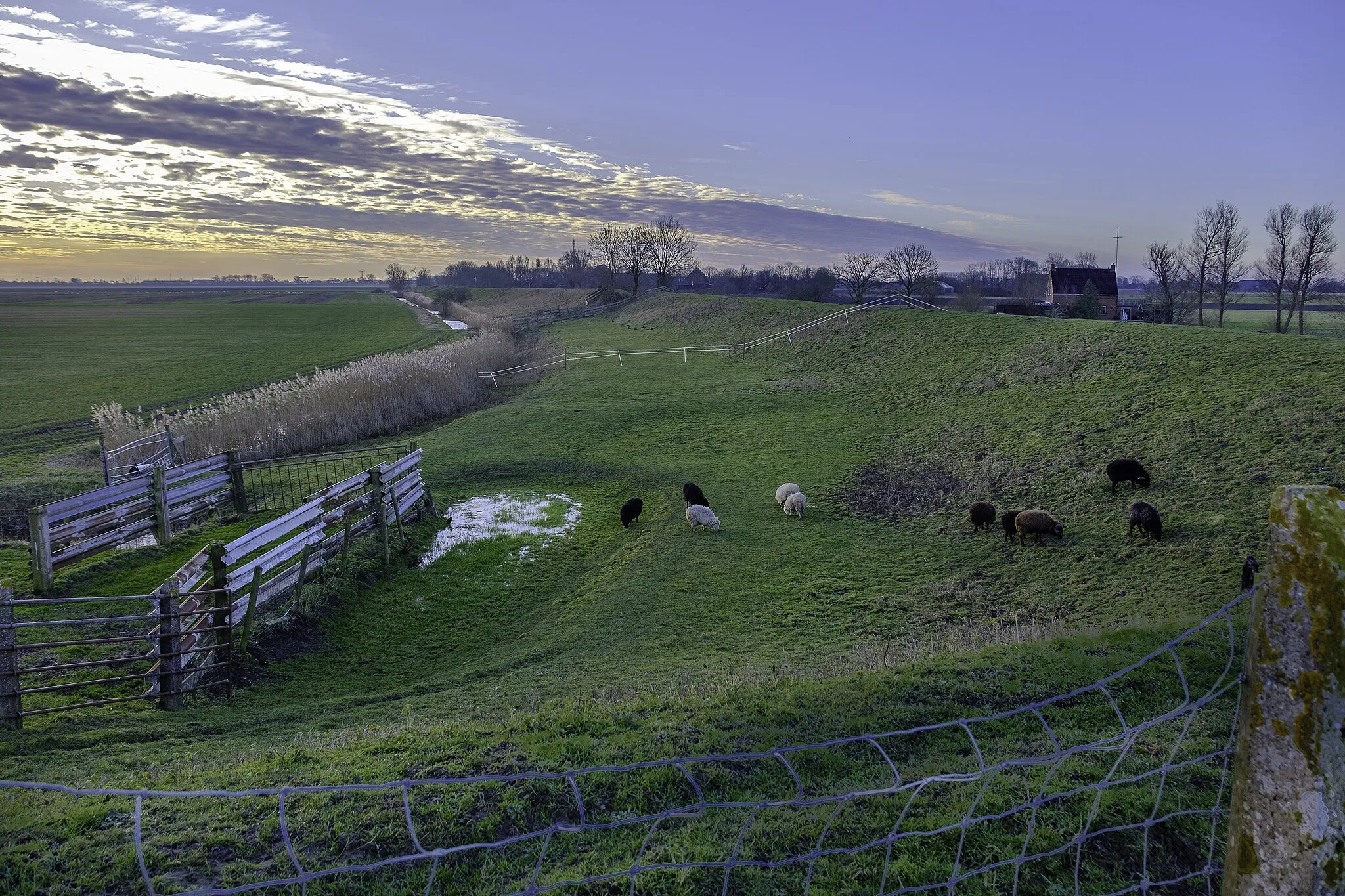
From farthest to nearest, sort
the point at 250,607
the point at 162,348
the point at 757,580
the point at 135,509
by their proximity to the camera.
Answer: the point at 162,348 → the point at 757,580 → the point at 135,509 → the point at 250,607

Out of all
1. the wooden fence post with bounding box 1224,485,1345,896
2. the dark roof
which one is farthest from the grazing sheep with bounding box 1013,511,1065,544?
the dark roof

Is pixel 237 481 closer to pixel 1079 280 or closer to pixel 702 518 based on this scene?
pixel 702 518

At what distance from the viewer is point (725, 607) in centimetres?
1421

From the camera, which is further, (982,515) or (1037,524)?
(982,515)

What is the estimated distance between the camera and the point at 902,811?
5.23 m

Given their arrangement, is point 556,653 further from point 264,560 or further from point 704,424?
point 704,424

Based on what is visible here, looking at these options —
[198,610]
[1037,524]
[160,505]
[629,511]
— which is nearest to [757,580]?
[629,511]

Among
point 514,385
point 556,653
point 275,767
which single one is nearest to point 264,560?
point 556,653

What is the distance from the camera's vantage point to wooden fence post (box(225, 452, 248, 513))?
17.8 m

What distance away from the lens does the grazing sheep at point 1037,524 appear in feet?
51.7

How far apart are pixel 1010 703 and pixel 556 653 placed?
Answer: 7010mm

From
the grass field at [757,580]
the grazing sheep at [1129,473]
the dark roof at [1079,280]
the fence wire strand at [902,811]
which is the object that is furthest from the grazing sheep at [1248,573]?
the dark roof at [1079,280]

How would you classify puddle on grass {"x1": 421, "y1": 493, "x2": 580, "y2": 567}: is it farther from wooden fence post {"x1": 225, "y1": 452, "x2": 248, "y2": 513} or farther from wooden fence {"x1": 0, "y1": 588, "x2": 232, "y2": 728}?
wooden fence {"x1": 0, "y1": 588, "x2": 232, "y2": 728}

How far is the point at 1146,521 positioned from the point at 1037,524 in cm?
190
